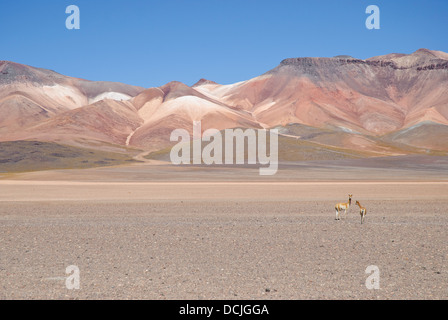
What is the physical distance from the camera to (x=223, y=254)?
1323 cm

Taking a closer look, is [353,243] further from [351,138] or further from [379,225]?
[351,138]

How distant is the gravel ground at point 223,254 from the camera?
9.89 meters

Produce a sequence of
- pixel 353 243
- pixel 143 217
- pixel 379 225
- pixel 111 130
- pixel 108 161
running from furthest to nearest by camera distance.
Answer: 1. pixel 111 130
2. pixel 108 161
3. pixel 143 217
4. pixel 379 225
5. pixel 353 243

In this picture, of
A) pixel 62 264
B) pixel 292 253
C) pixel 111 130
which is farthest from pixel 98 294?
pixel 111 130

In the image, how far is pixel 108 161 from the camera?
11262 centimetres

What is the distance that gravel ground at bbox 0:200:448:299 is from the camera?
9.89 m
